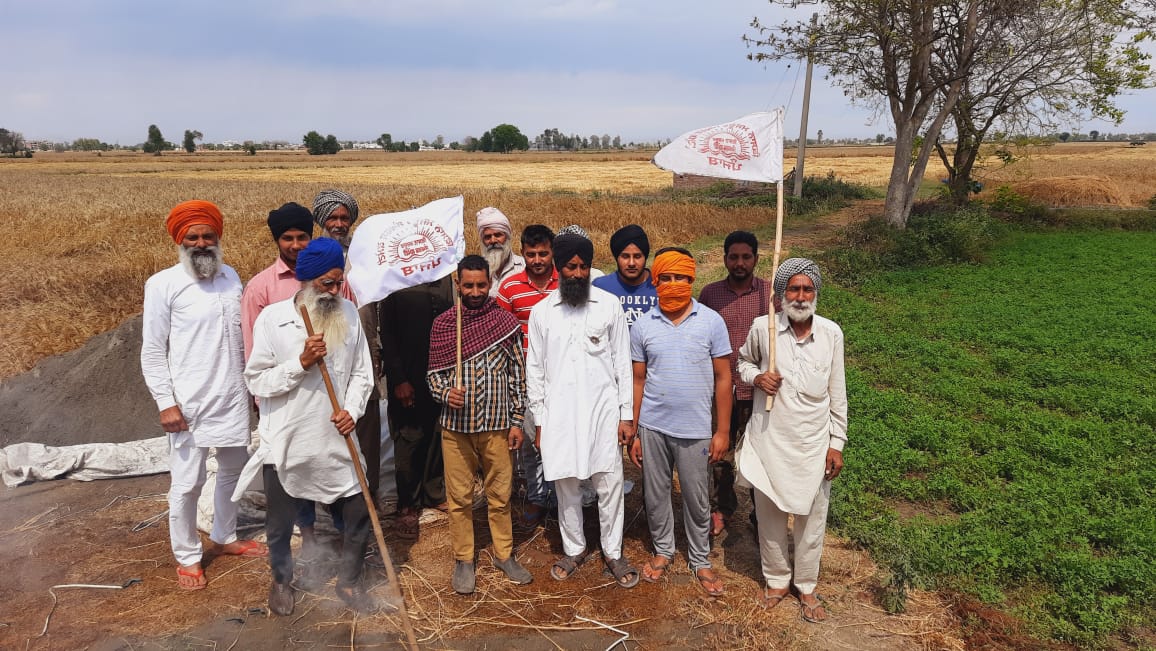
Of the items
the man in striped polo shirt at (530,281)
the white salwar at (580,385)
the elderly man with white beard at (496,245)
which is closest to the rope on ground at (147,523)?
the man in striped polo shirt at (530,281)

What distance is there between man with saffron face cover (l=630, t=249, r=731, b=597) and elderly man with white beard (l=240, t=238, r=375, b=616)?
154 centimetres

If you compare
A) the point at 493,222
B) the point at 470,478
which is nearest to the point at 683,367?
the point at 470,478

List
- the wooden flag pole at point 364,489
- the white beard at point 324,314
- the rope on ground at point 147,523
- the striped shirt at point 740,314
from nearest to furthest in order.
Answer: the wooden flag pole at point 364,489, the white beard at point 324,314, the striped shirt at point 740,314, the rope on ground at point 147,523

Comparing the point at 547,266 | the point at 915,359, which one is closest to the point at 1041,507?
the point at 915,359

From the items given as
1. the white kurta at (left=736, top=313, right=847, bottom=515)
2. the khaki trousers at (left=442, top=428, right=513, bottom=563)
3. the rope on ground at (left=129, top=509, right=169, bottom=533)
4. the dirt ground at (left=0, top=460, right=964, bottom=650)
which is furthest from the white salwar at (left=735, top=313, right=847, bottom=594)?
the rope on ground at (left=129, top=509, right=169, bottom=533)

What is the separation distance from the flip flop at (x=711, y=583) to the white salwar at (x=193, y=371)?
279cm

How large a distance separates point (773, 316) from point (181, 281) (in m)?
3.26

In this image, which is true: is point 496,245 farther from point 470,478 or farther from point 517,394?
point 470,478

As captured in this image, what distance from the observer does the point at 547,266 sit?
4238 millimetres

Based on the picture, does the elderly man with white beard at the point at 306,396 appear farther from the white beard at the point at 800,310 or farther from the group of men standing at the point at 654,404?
the white beard at the point at 800,310

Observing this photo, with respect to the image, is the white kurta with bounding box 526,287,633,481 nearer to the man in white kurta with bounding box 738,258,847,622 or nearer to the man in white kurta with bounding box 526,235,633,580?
the man in white kurta with bounding box 526,235,633,580

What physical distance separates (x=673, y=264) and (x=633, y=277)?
497 millimetres

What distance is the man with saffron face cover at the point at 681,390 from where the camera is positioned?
3.57 meters

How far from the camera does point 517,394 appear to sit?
3.73m
